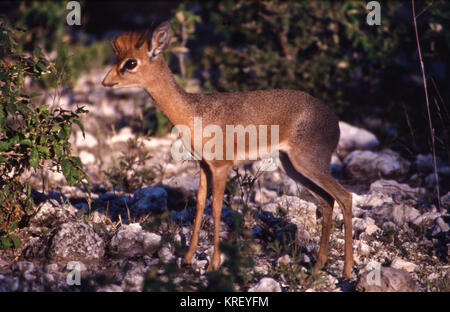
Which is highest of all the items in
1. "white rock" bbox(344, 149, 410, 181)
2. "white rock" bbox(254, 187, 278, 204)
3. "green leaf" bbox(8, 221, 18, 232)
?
"white rock" bbox(344, 149, 410, 181)

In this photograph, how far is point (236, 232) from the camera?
4.94 meters

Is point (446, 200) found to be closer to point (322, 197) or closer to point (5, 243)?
Answer: point (322, 197)

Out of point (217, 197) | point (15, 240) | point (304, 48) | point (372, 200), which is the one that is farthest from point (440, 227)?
point (15, 240)

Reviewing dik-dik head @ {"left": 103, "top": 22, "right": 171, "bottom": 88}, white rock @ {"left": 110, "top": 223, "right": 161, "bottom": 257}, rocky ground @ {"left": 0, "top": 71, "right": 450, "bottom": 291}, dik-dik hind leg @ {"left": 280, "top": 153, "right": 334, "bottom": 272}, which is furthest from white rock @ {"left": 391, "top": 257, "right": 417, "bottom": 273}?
dik-dik head @ {"left": 103, "top": 22, "right": 171, "bottom": 88}

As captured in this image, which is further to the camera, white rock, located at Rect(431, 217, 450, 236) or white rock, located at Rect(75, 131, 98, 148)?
white rock, located at Rect(75, 131, 98, 148)

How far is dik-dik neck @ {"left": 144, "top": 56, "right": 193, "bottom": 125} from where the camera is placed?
510 cm

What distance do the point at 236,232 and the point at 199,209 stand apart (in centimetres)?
54

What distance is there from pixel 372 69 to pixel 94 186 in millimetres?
4889

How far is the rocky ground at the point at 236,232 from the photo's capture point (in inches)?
180

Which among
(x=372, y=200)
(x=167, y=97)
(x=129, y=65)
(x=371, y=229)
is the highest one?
(x=129, y=65)

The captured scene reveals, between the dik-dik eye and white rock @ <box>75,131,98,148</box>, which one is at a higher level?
white rock @ <box>75,131,98,148</box>

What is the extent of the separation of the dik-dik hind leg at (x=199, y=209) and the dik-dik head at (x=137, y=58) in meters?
1.03

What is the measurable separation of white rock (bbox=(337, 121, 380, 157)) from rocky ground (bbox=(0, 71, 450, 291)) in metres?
0.02

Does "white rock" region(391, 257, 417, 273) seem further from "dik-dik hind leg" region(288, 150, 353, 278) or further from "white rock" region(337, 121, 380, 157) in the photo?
"white rock" region(337, 121, 380, 157)
